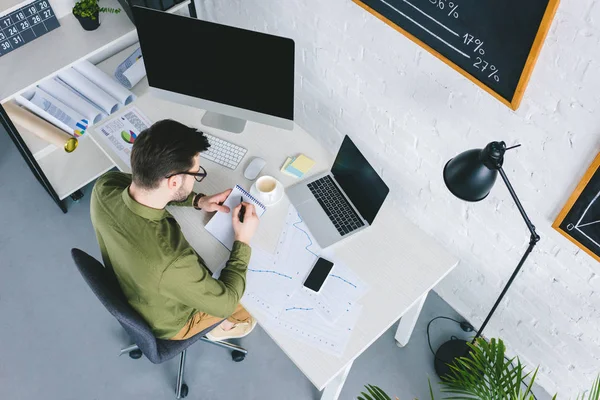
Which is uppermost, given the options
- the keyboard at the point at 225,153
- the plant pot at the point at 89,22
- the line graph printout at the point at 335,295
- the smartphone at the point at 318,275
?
the plant pot at the point at 89,22

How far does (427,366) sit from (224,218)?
129 cm

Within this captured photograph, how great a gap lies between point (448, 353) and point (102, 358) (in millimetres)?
1680

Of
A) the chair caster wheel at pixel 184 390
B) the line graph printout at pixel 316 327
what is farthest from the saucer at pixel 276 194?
the chair caster wheel at pixel 184 390

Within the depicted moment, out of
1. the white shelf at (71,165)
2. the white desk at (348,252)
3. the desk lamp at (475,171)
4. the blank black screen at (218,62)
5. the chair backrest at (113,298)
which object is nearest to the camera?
the desk lamp at (475,171)

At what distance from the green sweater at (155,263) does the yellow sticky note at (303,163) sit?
480 millimetres

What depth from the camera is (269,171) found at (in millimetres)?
2266

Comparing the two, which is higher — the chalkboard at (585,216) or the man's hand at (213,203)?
the chalkboard at (585,216)

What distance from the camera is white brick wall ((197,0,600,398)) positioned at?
1.52 metres

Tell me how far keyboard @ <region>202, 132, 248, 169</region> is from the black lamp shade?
103cm

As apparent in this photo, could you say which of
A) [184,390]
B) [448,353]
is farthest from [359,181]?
[184,390]

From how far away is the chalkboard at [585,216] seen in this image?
5.12ft

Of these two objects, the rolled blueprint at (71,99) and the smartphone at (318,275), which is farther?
the rolled blueprint at (71,99)

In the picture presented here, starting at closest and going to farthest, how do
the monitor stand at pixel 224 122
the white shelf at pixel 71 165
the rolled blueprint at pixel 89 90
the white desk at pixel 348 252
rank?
the white desk at pixel 348 252 → the monitor stand at pixel 224 122 → the rolled blueprint at pixel 89 90 → the white shelf at pixel 71 165

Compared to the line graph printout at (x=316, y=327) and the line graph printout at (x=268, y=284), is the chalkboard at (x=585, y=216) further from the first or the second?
the line graph printout at (x=268, y=284)
